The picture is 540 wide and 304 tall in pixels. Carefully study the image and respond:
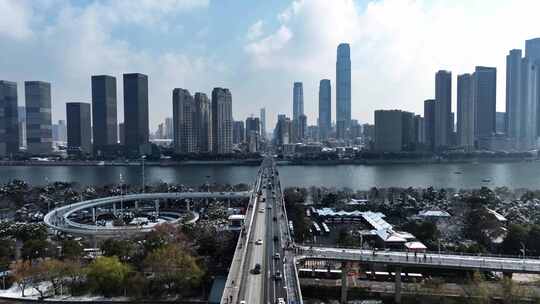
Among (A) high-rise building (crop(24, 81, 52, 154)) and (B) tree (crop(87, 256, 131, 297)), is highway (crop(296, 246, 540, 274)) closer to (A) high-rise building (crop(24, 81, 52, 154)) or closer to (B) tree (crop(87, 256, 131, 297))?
(B) tree (crop(87, 256, 131, 297))

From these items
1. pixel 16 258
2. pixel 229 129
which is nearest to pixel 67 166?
pixel 229 129

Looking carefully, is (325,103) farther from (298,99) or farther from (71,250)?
(71,250)

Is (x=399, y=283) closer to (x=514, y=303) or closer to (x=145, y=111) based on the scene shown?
(x=514, y=303)

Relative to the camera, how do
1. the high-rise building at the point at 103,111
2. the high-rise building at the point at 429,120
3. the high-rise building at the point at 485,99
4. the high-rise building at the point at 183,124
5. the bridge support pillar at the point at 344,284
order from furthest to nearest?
the high-rise building at the point at 103,111 → the high-rise building at the point at 485,99 → the high-rise building at the point at 429,120 → the high-rise building at the point at 183,124 → the bridge support pillar at the point at 344,284

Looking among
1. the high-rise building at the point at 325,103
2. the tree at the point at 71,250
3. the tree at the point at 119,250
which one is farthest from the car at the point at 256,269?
the high-rise building at the point at 325,103

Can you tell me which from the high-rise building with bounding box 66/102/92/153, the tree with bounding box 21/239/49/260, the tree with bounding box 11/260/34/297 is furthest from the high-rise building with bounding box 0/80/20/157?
the tree with bounding box 11/260/34/297

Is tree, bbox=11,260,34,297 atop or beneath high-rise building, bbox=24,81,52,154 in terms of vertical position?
beneath

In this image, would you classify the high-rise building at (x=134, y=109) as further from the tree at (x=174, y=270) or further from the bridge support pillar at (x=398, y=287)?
the bridge support pillar at (x=398, y=287)
